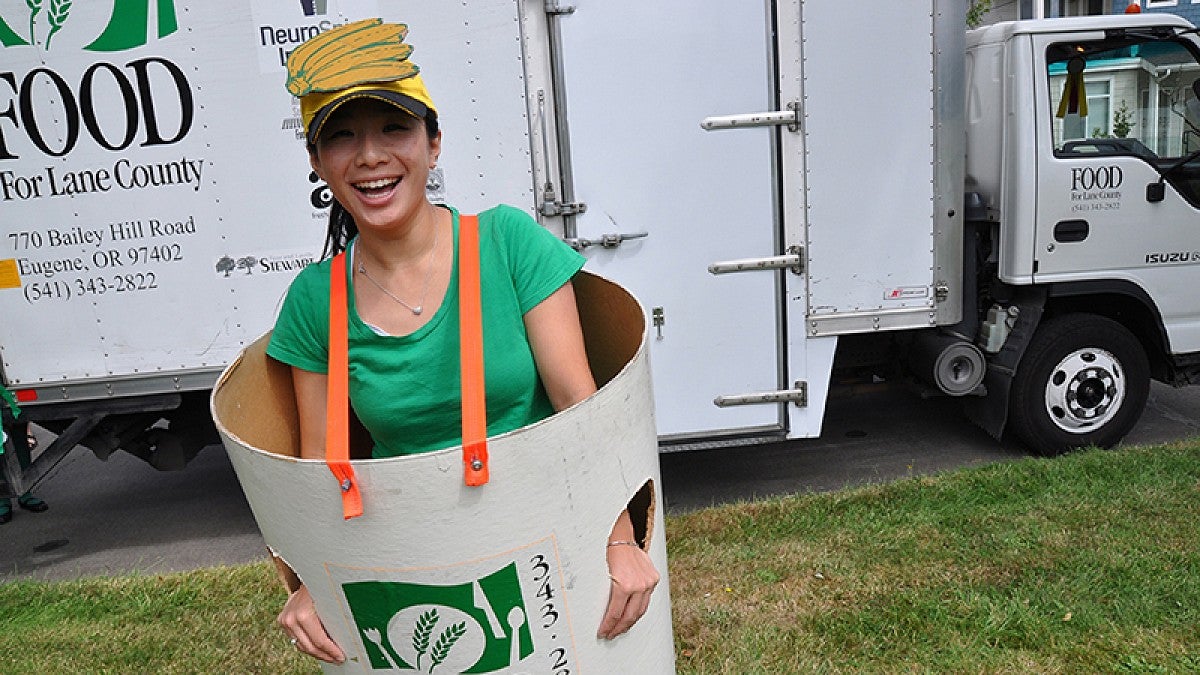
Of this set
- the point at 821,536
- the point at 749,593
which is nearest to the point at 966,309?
the point at 821,536

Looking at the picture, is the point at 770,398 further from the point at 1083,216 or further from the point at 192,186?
the point at 192,186

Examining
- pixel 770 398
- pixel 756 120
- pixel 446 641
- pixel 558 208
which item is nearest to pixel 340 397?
pixel 446 641

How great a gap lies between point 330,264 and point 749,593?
256 cm

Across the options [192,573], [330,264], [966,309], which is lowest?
[192,573]

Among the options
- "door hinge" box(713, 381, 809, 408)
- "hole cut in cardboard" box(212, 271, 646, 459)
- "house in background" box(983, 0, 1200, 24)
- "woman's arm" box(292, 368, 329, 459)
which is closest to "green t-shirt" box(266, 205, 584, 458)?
"woman's arm" box(292, 368, 329, 459)

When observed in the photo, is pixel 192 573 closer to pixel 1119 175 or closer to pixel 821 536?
pixel 821 536

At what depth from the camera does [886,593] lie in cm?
357

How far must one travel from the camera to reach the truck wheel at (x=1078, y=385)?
5.20 m

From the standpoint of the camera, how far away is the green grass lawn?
3193mm

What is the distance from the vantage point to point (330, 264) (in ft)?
5.56

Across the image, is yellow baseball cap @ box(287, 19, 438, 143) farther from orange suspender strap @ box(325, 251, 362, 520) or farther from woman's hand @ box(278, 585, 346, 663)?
woman's hand @ box(278, 585, 346, 663)

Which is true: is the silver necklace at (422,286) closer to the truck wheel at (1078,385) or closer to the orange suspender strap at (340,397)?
the orange suspender strap at (340,397)

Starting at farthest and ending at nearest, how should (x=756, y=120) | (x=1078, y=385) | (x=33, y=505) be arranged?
(x=33, y=505)
(x=1078, y=385)
(x=756, y=120)

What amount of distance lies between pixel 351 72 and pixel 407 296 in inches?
15.4
